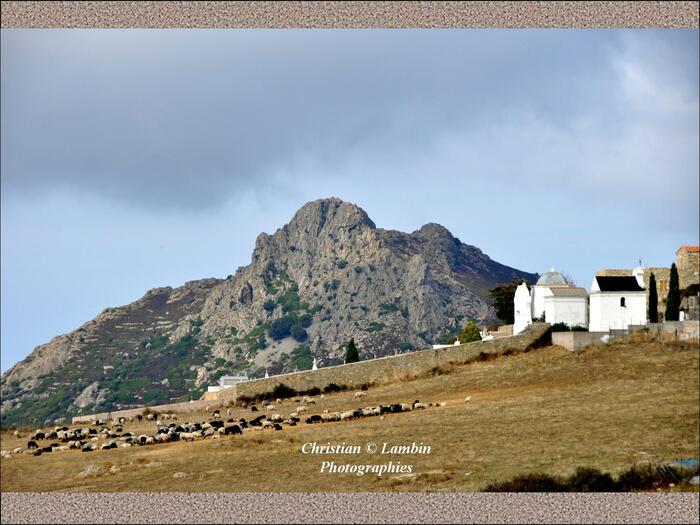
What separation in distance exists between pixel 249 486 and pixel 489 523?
203 inches

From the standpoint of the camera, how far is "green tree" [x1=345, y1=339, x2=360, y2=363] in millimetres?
30472

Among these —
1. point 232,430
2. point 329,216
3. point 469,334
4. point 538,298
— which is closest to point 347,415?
point 232,430

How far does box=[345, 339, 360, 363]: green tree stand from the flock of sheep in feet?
17.5

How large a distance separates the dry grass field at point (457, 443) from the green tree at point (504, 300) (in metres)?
5.11

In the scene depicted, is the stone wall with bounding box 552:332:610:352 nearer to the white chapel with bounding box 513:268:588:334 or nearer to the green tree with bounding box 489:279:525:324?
the white chapel with bounding box 513:268:588:334

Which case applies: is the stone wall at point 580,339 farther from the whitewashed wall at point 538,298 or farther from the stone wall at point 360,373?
the stone wall at point 360,373

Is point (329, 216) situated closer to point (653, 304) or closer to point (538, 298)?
point (653, 304)

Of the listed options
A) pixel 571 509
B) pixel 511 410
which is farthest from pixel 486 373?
pixel 571 509

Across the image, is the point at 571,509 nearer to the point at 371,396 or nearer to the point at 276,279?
the point at 371,396

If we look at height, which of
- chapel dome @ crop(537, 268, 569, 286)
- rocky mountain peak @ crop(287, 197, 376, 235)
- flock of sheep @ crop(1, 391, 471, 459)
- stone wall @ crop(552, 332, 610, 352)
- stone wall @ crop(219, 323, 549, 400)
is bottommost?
flock of sheep @ crop(1, 391, 471, 459)

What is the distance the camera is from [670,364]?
25688 millimetres

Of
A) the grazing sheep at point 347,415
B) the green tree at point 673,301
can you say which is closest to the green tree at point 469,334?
the green tree at point 673,301

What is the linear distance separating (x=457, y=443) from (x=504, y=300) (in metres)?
14.3

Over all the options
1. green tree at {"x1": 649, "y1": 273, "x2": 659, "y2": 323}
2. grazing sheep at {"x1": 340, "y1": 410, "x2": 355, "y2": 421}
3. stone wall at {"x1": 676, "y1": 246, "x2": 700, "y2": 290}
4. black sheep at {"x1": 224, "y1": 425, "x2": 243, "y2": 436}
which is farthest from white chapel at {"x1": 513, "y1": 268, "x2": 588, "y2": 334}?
black sheep at {"x1": 224, "y1": 425, "x2": 243, "y2": 436}
